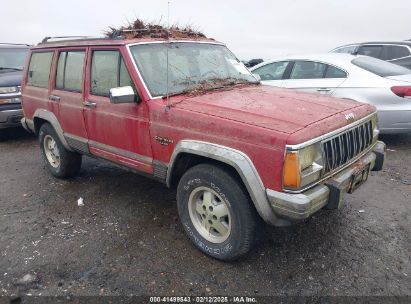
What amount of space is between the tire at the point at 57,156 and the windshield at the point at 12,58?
3.90 meters

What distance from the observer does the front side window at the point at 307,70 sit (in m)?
6.09

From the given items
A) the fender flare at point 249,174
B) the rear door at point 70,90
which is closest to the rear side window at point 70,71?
the rear door at point 70,90

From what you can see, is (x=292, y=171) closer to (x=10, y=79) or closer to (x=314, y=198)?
(x=314, y=198)

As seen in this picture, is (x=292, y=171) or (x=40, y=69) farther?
(x=40, y=69)

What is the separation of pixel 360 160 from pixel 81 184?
3.58m

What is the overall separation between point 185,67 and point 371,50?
6822mm

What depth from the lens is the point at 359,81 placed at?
564 centimetres

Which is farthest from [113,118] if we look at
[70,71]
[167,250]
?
[167,250]

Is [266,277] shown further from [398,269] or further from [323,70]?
[323,70]

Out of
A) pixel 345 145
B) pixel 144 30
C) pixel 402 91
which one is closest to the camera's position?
pixel 345 145

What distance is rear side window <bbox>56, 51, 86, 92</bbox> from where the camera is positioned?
417 centimetres

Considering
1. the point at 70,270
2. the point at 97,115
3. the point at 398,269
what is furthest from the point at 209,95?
the point at 398,269

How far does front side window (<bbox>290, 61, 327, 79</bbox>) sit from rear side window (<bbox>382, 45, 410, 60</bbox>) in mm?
3557

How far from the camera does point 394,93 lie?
5410 millimetres
